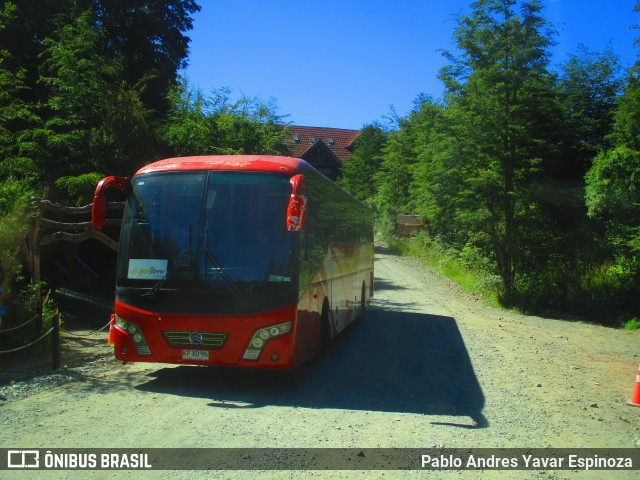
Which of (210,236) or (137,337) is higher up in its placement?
(210,236)

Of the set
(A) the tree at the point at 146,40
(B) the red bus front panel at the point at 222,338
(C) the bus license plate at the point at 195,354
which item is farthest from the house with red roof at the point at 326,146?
(C) the bus license plate at the point at 195,354

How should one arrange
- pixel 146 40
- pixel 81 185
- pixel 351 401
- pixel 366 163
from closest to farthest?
1. pixel 351 401
2. pixel 81 185
3. pixel 146 40
4. pixel 366 163

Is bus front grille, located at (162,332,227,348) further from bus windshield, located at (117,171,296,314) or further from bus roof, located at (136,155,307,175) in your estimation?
bus roof, located at (136,155,307,175)

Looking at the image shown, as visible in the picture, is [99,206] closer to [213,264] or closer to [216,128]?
[213,264]

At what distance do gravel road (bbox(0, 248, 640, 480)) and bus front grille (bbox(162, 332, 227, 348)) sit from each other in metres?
0.65

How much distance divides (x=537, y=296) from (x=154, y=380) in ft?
44.4

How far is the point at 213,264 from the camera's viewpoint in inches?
307

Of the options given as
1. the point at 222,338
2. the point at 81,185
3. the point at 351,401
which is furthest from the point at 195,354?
the point at 81,185

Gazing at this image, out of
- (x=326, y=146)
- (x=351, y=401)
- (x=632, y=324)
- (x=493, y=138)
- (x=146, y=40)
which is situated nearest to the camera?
(x=351, y=401)

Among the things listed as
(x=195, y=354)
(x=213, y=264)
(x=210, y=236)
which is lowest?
(x=195, y=354)

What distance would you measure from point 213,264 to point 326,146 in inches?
2164

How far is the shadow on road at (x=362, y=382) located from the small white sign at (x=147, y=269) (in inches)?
59.9

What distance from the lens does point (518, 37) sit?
17.6 meters

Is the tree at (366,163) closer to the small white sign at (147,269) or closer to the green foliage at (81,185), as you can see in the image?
the green foliage at (81,185)
